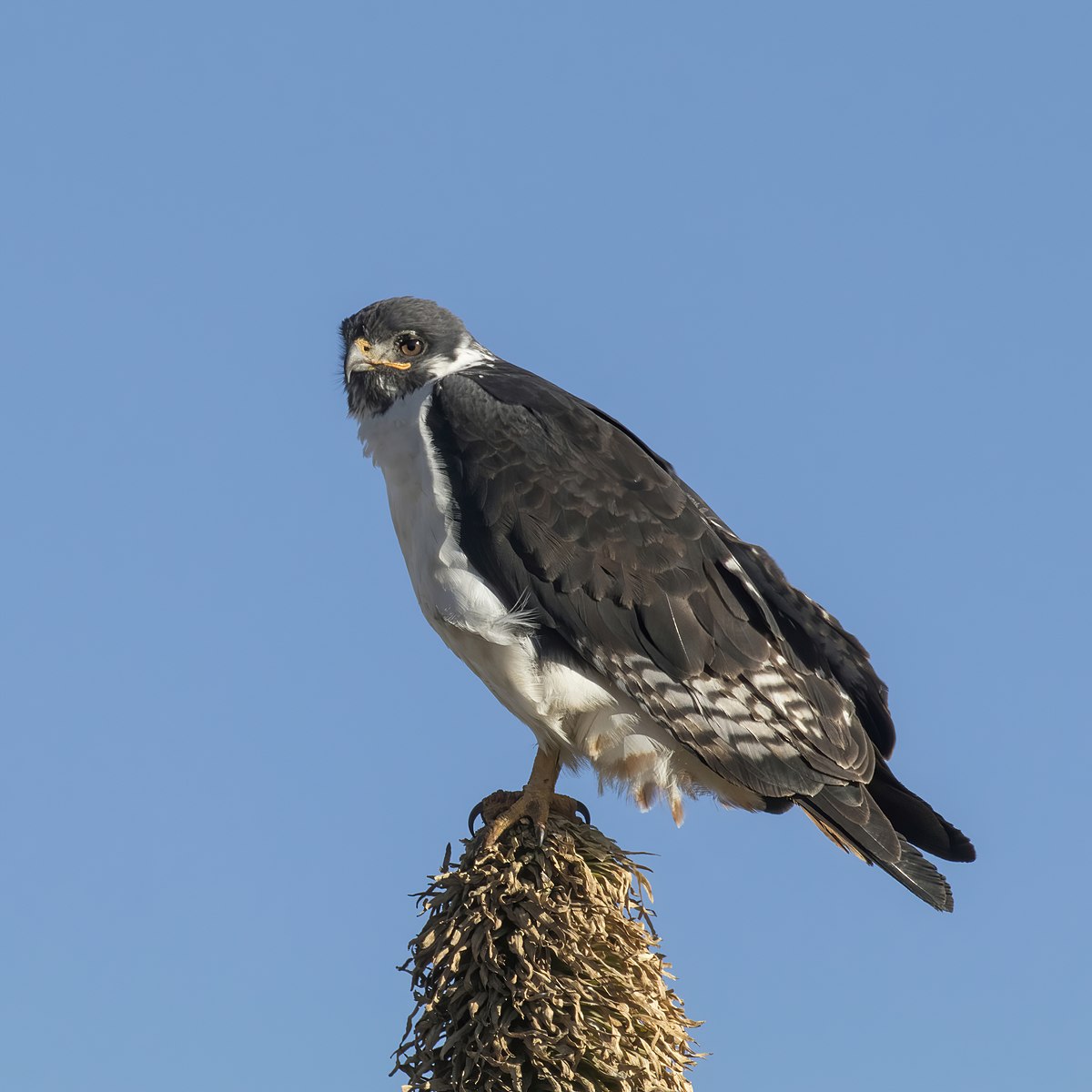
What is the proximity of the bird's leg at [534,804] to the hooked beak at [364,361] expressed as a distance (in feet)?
7.82

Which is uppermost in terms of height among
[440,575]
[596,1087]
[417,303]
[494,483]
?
[417,303]

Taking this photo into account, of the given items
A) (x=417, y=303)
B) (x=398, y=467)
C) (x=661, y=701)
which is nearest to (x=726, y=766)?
(x=661, y=701)

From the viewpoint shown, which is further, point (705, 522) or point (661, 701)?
point (705, 522)

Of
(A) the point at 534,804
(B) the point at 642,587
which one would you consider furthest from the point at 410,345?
(A) the point at 534,804

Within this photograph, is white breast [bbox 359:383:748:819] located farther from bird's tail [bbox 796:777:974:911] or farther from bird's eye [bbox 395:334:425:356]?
bird's eye [bbox 395:334:425:356]

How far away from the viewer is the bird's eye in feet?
27.2

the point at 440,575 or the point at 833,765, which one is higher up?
the point at 440,575

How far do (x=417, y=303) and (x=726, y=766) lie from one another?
319 cm

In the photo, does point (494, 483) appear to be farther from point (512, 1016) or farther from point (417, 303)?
point (512, 1016)

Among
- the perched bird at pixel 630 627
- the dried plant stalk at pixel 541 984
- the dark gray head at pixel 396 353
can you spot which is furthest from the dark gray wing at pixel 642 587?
the dried plant stalk at pixel 541 984

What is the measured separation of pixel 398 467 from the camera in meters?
7.81

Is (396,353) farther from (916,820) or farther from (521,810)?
(916,820)

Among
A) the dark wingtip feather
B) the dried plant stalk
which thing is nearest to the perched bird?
the dark wingtip feather

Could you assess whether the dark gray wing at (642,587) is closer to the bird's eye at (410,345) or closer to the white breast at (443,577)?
the white breast at (443,577)
